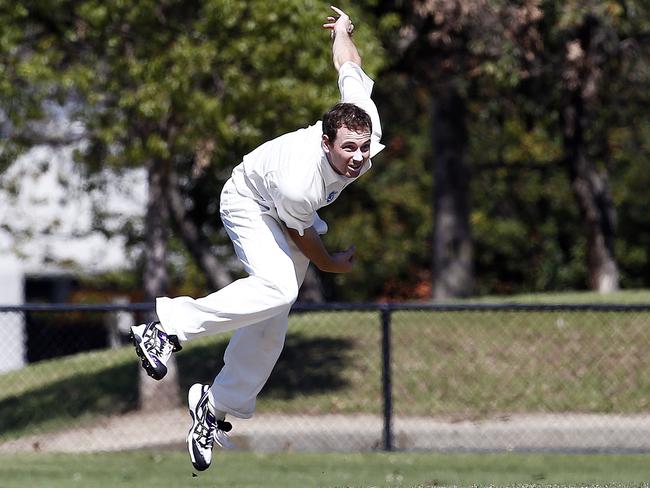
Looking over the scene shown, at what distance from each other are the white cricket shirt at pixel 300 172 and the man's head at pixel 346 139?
0.18 ft

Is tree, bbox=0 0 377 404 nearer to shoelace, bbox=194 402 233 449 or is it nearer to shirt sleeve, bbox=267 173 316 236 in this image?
shoelace, bbox=194 402 233 449

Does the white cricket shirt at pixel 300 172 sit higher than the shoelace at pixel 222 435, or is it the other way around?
the white cricket shirt at pixel 300 172

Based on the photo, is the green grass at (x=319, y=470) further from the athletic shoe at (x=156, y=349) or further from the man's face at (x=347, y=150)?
the man's face at (x=347, y=150)

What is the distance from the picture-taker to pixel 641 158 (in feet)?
79.6

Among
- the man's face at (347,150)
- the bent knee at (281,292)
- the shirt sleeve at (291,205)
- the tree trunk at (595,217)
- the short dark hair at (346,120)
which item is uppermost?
the short dark hair at (346,120)

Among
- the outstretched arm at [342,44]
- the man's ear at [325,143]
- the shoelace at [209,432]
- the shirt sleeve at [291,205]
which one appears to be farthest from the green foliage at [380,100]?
the man's ear at [325,143]

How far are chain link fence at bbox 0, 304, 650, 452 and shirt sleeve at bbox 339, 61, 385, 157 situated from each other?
432 centimetres

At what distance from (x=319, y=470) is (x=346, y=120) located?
4374 mm

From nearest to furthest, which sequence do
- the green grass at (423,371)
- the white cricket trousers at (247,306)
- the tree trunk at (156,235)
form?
1. the white cricket trousers at (247,306)
2. the green grass at (423,371)
3. the tree trunk at (156,235)

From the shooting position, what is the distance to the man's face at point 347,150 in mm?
5957

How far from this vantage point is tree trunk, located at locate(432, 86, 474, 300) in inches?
746

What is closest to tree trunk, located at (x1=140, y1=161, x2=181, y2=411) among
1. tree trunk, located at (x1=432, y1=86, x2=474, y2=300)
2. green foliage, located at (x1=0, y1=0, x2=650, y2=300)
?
green foliage, located at (x1=0, y1=0, x2=650, y2=300)

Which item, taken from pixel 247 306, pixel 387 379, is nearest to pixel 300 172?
pixel 247 306

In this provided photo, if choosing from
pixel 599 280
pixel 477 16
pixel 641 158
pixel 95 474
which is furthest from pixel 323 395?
pixel 641 158
